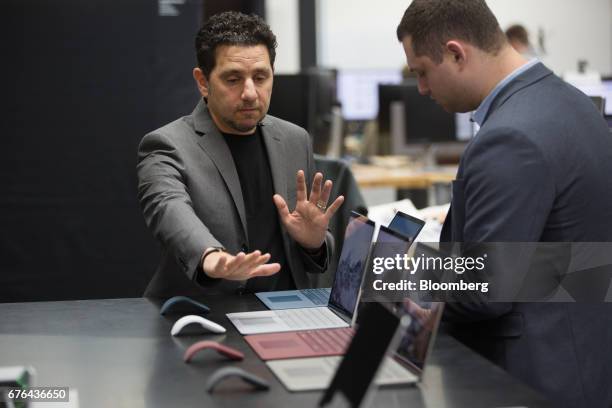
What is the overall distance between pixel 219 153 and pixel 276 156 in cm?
19

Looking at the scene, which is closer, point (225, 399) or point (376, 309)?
point (376, 309)

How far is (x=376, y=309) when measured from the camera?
139 cm

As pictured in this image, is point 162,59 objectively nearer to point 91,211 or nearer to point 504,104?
point 91,211

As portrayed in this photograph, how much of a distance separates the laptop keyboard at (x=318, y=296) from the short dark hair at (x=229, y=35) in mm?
762

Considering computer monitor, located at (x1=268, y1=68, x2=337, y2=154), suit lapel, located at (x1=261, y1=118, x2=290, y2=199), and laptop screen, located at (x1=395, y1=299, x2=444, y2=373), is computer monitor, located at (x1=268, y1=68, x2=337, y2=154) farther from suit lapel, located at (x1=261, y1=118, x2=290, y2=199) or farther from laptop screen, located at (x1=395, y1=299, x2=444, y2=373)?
laptop screen, located at (x1=395, y1=299, x2=444, y2=373)

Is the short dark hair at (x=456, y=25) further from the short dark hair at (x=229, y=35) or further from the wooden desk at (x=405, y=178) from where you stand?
the wooden desk at (x=405, y=178)

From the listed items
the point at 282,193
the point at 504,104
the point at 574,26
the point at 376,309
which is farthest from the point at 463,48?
the point at 574,26

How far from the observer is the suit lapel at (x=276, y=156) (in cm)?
271

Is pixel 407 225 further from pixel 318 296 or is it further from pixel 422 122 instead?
pixel 422 122

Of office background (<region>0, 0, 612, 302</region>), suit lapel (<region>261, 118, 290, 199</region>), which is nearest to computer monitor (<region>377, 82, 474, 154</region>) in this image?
office background (<region>0, 0, 612, 302</region>)

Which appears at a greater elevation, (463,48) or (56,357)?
(463,48)

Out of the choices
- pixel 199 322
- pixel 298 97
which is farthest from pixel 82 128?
pixel 298 97

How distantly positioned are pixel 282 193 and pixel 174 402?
4.04 feet

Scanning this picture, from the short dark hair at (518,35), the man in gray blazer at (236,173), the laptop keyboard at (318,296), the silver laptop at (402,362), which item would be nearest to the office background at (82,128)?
the man in gray blazer at (236,173)
